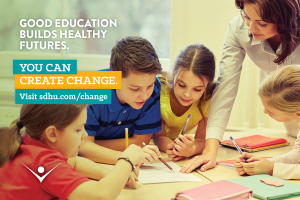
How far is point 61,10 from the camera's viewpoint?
2.64m

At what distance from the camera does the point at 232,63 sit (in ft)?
4.69

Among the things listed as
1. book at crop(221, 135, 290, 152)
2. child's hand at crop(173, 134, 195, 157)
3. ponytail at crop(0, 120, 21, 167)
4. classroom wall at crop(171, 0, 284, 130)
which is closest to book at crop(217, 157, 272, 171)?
child's hand at crop(173, 134, 195, 157)

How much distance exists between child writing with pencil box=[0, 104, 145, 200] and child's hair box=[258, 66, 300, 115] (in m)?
0.55

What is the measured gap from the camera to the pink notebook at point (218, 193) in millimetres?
795

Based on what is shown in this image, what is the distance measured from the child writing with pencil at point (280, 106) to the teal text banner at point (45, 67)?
0.78m

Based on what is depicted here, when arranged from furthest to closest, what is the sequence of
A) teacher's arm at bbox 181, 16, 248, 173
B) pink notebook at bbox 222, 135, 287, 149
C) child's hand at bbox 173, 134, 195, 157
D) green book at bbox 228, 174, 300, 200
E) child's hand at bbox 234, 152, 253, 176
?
pink notebook at bbox 222, 135, 287, 149
teacher's arm at bbox 181, 16, 248, 173
child's hand at bbox 173, 134, 195, 157
child's hand at bbox 234, 152, 253, 176
green book at bbox 228, 174, 300, 200

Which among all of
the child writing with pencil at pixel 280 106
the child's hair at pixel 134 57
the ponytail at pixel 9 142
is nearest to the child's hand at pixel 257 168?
the child writing with pencil at pixel 280 106

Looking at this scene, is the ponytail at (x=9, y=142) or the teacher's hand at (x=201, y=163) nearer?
the ponytail at (x=9, y=142)

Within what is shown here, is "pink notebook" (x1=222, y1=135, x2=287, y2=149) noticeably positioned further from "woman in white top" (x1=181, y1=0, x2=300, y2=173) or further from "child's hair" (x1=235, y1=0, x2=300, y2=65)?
"child's hair" (x1=235, y1=0, x2=300, y2=65)

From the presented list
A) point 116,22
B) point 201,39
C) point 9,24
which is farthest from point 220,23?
point 9,24

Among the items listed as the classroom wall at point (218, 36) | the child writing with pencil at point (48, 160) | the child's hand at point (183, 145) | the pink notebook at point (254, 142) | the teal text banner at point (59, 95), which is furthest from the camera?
the classroom wall at point (218, 36)

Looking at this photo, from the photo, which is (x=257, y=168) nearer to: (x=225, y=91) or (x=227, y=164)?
(x=227, y=164)

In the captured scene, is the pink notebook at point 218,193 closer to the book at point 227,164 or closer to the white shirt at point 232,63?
the book at point 227,164

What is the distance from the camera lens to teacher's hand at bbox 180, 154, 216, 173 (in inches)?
43.0
